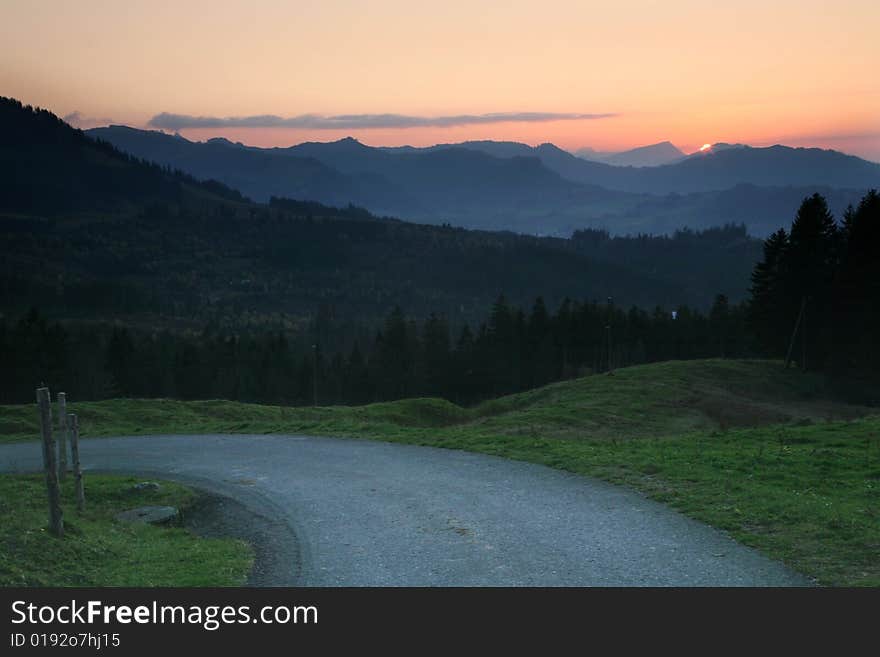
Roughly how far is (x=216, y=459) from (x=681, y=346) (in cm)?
8784

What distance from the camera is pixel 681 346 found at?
102m

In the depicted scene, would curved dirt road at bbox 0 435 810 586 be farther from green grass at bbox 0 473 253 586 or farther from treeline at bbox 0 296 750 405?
treeline at bbox 0 296 750 405

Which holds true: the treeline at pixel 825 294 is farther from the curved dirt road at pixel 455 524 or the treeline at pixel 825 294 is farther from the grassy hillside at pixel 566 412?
the curved dirt road at pixel 455 524

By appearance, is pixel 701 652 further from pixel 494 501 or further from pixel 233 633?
pixel 494 501

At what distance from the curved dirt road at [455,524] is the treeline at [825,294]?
46824 millimetres

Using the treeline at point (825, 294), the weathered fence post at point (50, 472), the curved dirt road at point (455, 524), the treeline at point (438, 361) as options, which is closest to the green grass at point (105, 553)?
the weathered fence post at point (50, 472)

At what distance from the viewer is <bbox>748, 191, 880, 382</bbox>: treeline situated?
5925 centimetres

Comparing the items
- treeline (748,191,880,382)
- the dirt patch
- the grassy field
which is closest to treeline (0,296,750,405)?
treeline (748,191,880,382)

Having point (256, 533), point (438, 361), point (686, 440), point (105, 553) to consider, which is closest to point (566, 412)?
point (686, 440)

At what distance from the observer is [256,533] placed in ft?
47.1

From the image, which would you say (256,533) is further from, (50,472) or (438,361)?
(438,361)

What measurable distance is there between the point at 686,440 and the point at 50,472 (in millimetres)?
16439

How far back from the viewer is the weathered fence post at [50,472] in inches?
497

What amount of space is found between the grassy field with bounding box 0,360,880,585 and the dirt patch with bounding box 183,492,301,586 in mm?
7025
